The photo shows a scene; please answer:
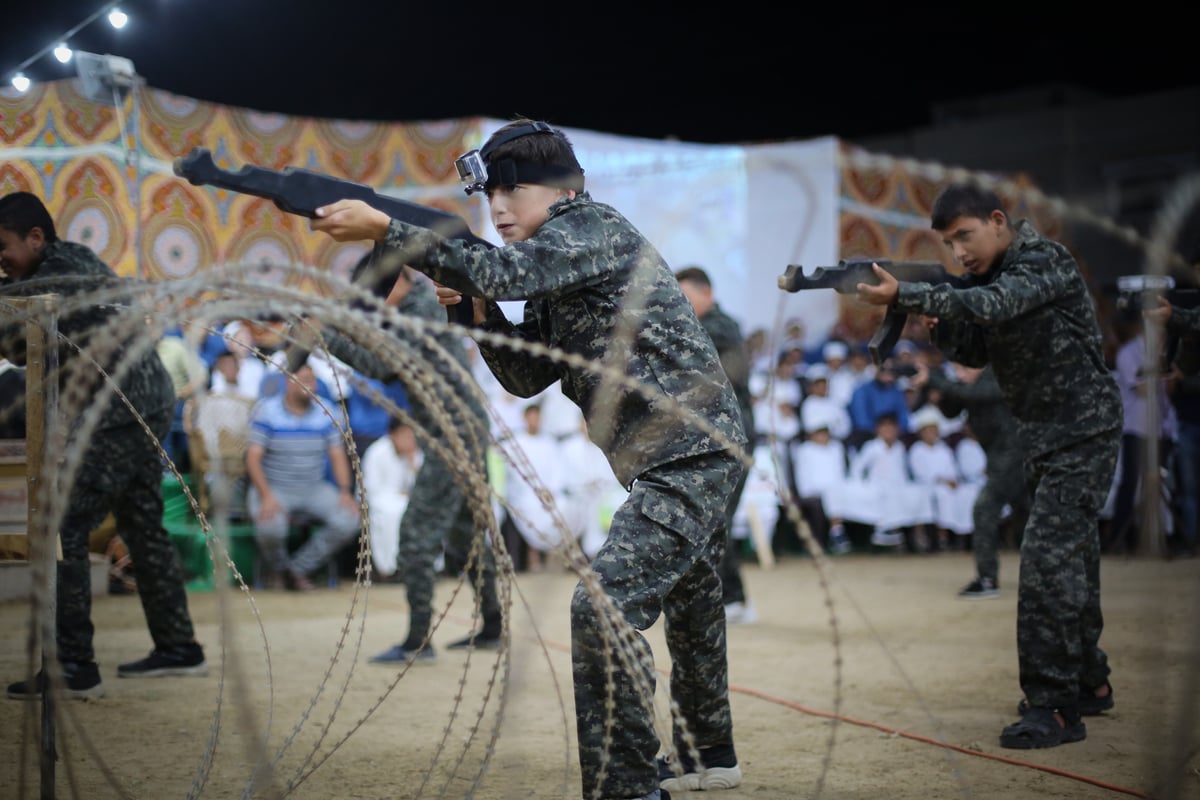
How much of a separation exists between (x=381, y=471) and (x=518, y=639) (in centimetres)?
345

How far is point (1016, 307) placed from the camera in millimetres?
3914

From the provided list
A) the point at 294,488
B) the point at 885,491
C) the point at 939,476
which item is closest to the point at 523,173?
the point at 294,488

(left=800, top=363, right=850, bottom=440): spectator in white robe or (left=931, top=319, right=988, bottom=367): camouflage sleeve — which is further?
(left=800, top=363, right=850, bottom=440): spectator in white robe

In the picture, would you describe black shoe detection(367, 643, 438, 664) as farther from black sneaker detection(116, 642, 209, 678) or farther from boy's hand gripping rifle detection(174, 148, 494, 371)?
boy's hand gripping rifle detection(174, 148, 494, 371)

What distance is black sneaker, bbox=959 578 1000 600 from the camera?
8172 mm

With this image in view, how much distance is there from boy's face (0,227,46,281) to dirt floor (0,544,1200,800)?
1410 mm

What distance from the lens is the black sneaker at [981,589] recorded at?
26.8 feet

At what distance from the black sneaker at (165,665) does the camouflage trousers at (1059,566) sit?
356 cm

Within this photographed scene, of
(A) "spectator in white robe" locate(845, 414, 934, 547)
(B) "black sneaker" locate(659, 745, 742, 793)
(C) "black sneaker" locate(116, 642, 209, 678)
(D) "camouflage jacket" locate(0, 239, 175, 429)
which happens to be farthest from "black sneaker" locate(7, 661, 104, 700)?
(A) "spectator in white robe" locate(845, 414, 934, 547)

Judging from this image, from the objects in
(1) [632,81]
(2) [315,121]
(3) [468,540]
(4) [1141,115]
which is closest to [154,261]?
(3) [468,540]

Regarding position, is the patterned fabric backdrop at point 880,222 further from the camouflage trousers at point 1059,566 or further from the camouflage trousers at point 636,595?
the camouflage trousers at point 636,595

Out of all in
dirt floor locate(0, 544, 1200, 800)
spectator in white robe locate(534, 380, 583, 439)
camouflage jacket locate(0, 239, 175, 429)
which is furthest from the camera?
spectator in white robe locate(534, 380, 583, 439)

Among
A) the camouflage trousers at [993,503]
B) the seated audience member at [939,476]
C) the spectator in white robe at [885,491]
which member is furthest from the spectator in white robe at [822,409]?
the camouflage trousers at [993,503]

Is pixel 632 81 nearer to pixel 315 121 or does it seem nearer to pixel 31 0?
pixel 315 121
